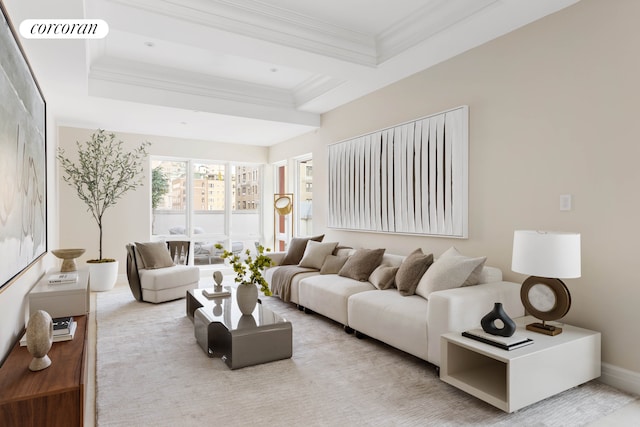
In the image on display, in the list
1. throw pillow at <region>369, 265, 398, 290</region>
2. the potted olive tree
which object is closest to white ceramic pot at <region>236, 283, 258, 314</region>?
throw pillow at <region>369, 265, 398, 290</region>

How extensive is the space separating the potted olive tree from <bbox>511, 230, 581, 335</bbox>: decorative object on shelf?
5539mm

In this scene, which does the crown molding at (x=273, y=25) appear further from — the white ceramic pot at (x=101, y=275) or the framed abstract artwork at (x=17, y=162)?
the white ceramic pot at (x=101, y=275)

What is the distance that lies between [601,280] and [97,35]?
373cm

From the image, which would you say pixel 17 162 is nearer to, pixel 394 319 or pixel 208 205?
pixel 394 319

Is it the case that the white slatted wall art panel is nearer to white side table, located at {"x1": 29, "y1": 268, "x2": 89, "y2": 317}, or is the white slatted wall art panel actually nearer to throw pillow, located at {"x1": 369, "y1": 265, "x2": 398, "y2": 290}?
throw pillow, located at {"x1": 369, "y1": 265, "x2": 398, "y2": 290}

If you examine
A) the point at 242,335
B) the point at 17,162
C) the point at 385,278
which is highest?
the point at 17,162

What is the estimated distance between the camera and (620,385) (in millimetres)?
2676

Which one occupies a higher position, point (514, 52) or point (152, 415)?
point (514, 52)

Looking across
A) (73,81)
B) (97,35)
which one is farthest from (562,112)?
(73,81)

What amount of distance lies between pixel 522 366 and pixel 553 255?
0.73 m

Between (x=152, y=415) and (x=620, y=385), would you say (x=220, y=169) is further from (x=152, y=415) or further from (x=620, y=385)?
(x=620, y=385)

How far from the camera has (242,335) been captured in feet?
9.74

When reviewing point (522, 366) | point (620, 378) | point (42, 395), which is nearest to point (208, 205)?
point (42, 395)

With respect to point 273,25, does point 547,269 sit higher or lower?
lower
